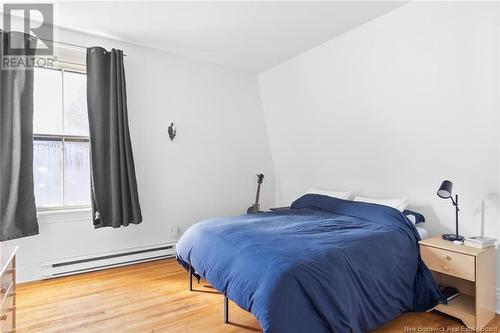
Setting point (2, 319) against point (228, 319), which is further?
point (228, 319)

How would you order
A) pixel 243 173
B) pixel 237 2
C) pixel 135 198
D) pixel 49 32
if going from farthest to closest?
pixel 243 173 < pixel 135 198 < pixel 49 32 < pixel 237 2

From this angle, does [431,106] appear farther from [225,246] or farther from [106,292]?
[106,292]

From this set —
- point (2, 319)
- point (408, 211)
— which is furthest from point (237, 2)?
point (2, 319)

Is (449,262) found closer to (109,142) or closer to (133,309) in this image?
(133,309)

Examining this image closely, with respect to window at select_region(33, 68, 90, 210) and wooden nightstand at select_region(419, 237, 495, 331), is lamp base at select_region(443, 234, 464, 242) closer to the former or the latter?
wooden nightstand at select_region(419, 237, 495, 331)

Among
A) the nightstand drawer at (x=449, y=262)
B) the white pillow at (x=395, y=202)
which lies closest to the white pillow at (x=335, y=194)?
the white pillow at (x=395, y=202)

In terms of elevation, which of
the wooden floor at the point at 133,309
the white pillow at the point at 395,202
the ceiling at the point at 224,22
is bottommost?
the wooden floor at the point at 133,309

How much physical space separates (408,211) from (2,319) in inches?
121

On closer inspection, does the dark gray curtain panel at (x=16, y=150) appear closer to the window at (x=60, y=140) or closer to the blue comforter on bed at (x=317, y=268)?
the window at (x=60, y=140)

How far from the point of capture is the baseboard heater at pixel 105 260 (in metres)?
3.09

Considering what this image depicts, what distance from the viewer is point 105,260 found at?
3.35 meters

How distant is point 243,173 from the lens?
4.48 metres

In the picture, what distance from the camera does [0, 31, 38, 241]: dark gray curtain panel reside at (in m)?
2.75

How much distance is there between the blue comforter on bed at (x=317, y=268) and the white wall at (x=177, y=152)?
115 centimetres
